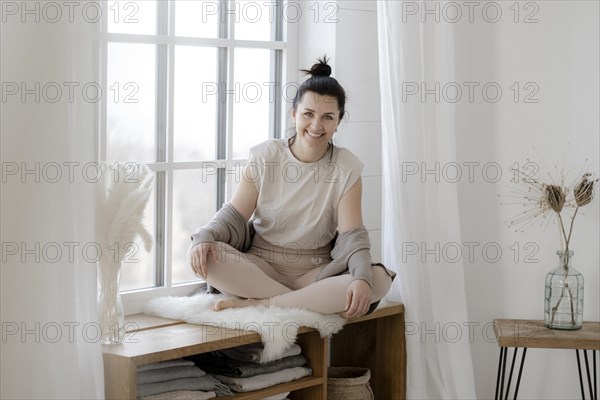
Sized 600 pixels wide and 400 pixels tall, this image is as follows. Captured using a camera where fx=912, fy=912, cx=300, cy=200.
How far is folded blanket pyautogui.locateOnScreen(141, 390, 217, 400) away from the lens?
2357 millimetres

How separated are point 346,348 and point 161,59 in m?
1.19

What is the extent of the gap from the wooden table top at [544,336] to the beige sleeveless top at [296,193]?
2.26 feet

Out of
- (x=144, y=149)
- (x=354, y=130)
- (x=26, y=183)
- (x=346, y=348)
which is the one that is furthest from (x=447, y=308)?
(x=26, y=183)

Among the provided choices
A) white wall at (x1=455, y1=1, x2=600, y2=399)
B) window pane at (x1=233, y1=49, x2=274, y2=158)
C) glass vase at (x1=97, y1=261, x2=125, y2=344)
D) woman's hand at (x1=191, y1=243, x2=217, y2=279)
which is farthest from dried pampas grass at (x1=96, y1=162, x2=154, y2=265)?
white wall at (x1=455, y1=1, x2=600, y2=399)

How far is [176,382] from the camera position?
240 cm

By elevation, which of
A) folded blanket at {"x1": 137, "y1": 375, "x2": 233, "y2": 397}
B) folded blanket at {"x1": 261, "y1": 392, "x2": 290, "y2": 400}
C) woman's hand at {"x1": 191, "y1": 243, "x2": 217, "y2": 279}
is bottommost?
folded blanket at {"x1": 261, "y1": 392, "x2": 290, "y2": 400}

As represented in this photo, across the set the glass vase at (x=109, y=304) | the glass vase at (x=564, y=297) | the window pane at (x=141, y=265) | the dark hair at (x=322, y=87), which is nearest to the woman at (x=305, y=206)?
the dark hair at (x=322, y=87)

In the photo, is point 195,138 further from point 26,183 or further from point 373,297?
point 26,183

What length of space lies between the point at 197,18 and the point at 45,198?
1.11 m

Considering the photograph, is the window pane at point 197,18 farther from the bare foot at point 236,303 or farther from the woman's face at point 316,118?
the bare foot at point 236,303

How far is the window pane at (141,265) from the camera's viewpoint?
2.77 metres

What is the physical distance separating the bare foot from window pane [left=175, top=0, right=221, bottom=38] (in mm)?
847

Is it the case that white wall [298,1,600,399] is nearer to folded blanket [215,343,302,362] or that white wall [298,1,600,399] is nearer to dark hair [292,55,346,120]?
dark hair [292,55,346,120]

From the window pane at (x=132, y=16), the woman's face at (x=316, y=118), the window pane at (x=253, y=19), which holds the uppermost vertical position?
the window pane at (x=253, y=19)
